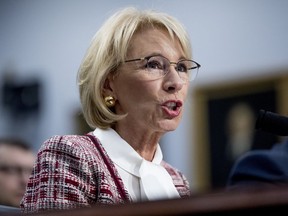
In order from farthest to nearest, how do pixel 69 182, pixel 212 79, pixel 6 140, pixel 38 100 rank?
pixel 38 100, pixel 212 79, pixel 6 140, pixel 69 182

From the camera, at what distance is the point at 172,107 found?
5.32ft

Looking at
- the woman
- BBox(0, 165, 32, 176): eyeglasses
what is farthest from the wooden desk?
BBox(0, 165, 32, 176): eyeglasses

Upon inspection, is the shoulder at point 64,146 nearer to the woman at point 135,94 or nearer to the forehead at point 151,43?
the woman at point 135,94

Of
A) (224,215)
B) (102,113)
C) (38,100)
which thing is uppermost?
(224,215)

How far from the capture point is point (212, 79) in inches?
179

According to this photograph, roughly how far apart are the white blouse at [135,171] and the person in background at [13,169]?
1.43m

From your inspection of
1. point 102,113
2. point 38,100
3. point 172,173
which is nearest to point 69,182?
point 102,113

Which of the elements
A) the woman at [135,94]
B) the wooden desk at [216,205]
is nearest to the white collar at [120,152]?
the woman at [135,94]

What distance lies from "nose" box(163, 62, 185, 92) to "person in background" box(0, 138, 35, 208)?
152 centimetres

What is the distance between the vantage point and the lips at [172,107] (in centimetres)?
161

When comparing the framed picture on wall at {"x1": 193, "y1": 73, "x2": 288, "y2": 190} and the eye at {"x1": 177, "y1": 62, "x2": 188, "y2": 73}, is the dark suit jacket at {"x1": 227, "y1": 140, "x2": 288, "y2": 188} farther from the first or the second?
the framed picture on wall at {"x1": 193, "y1": 73, "x2": 288, "y2": 190}

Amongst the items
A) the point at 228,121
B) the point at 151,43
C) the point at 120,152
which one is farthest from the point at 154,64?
the point at 228,121

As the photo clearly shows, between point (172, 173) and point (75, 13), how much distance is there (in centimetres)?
364

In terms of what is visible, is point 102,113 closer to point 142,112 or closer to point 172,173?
point 142,112
